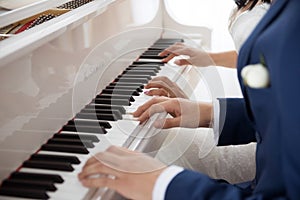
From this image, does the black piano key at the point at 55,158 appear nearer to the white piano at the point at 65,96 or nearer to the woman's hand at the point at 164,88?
the white piano at the point at 65,96

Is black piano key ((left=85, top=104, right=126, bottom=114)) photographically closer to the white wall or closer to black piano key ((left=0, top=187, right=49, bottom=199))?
black piano key ((left=0, top=187, right=49, bottom=199))

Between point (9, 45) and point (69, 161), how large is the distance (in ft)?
0.90

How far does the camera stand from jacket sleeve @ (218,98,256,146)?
125cm

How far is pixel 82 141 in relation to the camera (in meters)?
1.05

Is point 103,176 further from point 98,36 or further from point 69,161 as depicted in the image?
point 98,36

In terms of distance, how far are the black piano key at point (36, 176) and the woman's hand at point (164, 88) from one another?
0.52 m

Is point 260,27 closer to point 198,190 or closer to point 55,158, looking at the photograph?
point 198,190

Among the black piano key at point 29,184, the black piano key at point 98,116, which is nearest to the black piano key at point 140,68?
the black piano key at point 98,116

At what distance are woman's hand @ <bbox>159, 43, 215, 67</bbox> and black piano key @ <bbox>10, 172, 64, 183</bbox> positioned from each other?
2.62ft

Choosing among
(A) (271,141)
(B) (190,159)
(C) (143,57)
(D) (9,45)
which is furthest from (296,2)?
(C) (143,57)

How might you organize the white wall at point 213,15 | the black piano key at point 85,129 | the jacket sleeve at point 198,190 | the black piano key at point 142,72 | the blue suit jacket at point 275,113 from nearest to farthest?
the blue suit jacket at point 275,113 → the jacket sleeve at point 198,190 → the black piano key at point 85,129 → the black piano key at point 142,72 → the white wall at point 213,15

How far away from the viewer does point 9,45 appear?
914 mm

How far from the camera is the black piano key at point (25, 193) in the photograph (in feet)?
2.81

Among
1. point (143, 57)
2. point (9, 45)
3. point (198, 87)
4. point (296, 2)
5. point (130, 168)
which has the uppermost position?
point (296, 2)
